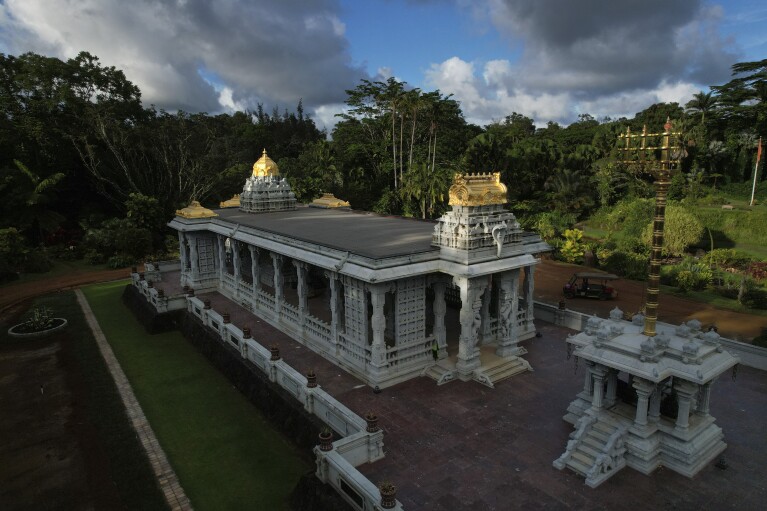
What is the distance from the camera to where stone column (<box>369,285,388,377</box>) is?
14969mm

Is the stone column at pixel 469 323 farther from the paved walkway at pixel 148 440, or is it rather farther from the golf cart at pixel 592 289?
the golf cart at pixel 592 289

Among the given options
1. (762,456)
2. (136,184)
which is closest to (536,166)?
(136,184)

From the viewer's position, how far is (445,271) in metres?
15.5

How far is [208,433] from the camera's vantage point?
47.9 ft

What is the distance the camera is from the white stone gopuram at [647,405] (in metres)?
10.6

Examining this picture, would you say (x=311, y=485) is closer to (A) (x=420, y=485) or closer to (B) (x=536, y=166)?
(A) (x=420, y=485)

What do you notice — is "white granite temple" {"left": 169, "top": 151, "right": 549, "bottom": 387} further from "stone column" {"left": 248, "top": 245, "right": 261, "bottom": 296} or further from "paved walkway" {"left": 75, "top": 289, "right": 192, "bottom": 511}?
"paved walkway" {"left": 75, "top": 289, "right": 192, "bottom": 511}

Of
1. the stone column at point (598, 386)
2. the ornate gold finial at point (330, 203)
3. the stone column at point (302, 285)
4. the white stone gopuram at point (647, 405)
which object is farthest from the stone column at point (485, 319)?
the ornate gold finial at point (330, 203)

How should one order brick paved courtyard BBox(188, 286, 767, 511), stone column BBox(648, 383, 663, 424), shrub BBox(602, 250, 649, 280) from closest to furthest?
brick paved courtyard BBox(188, 286, 767, 511) < stone column BBox(648, 383, 663, 424) < shrub BBox(602, 250, 649, 280)

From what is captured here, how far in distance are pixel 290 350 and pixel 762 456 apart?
14482 millimetres

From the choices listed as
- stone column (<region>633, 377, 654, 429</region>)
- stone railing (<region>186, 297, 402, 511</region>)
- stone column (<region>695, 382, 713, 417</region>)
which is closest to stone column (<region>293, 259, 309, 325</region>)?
stone railing (<region>186, 297, 402, 511</region>)

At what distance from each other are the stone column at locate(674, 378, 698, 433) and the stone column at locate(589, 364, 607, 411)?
1525 mm

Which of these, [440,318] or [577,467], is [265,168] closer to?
[440,318]

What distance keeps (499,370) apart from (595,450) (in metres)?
5.01
